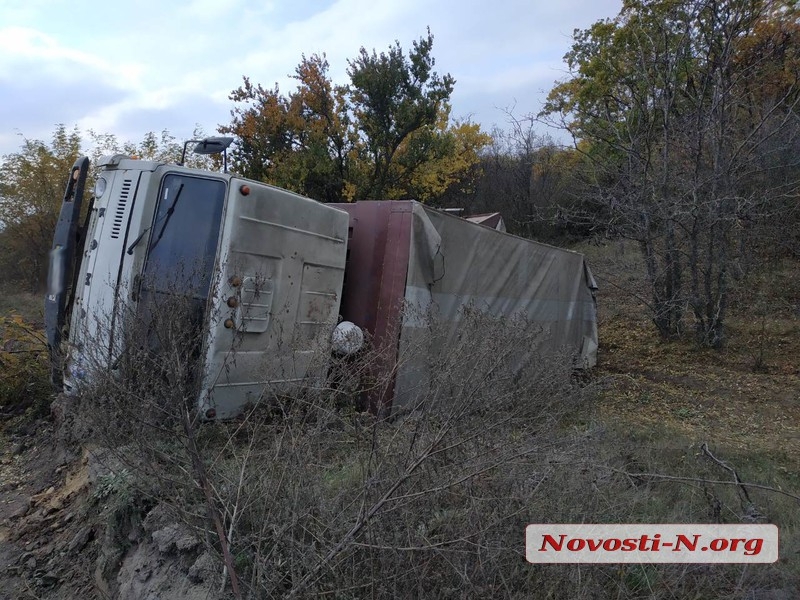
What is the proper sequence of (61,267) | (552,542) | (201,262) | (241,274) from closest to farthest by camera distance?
(552,542)
(201,262)
(241,274)
(61,267)

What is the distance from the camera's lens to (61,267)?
15.4 ft

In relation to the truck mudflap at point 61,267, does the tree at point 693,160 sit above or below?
above

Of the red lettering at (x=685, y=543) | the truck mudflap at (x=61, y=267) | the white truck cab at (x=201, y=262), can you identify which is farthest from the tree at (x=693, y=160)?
the truck mudflap at (x=61, y=267)

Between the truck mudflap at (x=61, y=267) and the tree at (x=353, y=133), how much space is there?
1025 cm

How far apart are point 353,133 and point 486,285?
1067cm

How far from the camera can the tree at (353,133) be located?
15.2 m

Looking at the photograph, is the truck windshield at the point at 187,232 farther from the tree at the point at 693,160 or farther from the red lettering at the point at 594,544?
the tree at the point at 693,160

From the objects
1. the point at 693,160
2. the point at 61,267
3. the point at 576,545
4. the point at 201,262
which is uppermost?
the point at 693,160

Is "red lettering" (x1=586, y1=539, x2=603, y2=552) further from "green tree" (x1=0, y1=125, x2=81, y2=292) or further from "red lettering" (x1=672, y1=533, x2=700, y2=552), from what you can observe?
"green tree" (x1=0, y1=125, x2=81, y2=292)

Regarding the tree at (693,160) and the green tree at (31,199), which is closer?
the tree at (693,160)

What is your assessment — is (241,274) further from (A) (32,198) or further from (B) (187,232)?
(A) (32,198)

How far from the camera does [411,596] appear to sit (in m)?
2.21

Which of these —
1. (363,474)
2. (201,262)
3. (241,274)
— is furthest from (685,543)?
(201,262)

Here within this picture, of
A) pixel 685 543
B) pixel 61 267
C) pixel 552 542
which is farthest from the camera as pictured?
pixel 61 267
